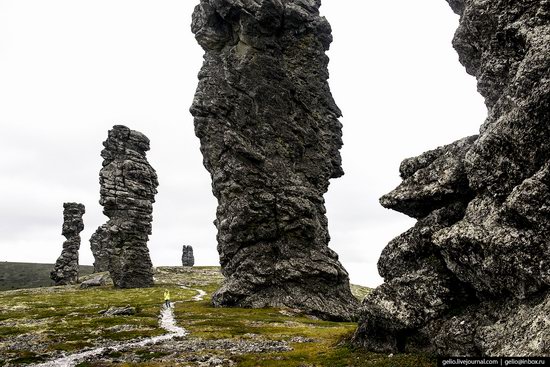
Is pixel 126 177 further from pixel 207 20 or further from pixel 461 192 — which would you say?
pixel 461 192

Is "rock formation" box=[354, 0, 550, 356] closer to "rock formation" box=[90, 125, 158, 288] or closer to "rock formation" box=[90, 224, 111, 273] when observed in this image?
"rock formation" box=[90, 125, 158, 288]

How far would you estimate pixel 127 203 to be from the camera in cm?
12444

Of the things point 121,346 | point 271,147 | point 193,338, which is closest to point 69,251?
point 271,147

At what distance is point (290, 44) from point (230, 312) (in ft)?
195

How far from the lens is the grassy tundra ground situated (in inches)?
1475

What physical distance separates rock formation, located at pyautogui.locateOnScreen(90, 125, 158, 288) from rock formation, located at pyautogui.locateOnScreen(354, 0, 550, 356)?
98.0 meters

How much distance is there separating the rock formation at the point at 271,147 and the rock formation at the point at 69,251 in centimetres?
8544

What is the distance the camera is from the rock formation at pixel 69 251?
150375mm

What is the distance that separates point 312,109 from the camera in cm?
9306

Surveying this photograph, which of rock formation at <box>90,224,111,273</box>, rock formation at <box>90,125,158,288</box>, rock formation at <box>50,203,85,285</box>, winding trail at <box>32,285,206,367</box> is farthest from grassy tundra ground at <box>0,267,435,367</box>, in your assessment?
rock formation at <box>90,224,111,273</box>

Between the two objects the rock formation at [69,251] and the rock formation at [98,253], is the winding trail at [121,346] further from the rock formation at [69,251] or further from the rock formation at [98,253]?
the rock formation at [98,253]

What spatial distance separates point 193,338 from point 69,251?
121 metres

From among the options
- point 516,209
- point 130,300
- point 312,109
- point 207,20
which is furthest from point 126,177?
point 516,209

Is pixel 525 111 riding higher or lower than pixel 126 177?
lower
